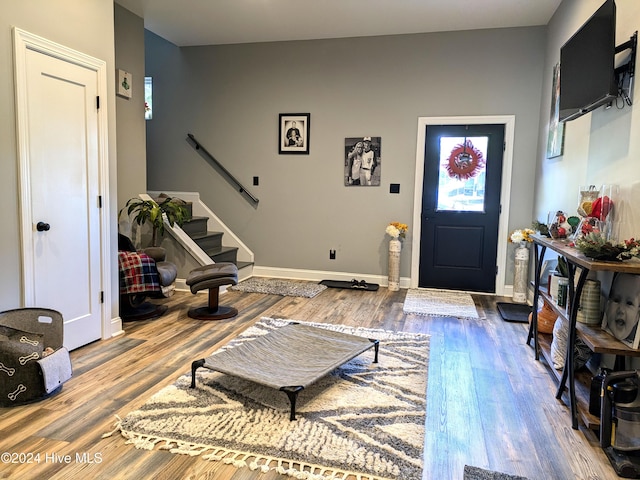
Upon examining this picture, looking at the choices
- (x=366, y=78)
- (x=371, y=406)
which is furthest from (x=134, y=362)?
(x=366, y=78)

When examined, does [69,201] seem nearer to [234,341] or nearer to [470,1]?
[234,341]

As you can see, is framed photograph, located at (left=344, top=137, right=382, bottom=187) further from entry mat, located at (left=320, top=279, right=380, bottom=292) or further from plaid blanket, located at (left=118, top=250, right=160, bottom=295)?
plaid blanket, located at (left=118, top=250, right=160, bottom=295)

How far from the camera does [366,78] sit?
5.29 m

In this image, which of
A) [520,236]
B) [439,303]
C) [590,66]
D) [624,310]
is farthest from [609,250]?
[520,236]

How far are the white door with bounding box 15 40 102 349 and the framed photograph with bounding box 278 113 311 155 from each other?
2772 millimetres

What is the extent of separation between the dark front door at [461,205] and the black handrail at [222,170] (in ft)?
7.42

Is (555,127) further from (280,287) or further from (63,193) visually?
(63,193)

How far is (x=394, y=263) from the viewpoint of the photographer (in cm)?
521

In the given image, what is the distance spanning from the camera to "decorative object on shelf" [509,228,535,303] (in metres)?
4.72

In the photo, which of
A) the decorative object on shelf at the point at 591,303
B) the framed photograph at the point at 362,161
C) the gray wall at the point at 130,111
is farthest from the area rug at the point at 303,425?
the framed photograph at the point at 362,161

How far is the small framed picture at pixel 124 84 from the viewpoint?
4.48 m

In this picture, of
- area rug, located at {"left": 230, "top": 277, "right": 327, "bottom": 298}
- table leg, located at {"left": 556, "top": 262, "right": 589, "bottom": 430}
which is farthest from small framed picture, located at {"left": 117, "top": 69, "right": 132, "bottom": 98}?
table leg, located at {"left": 556, "top": 262, "right": 589, "bottom": 430}

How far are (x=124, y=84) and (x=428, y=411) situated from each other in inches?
168

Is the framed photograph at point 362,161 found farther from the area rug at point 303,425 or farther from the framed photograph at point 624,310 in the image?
the framed photograph at point 624,310
